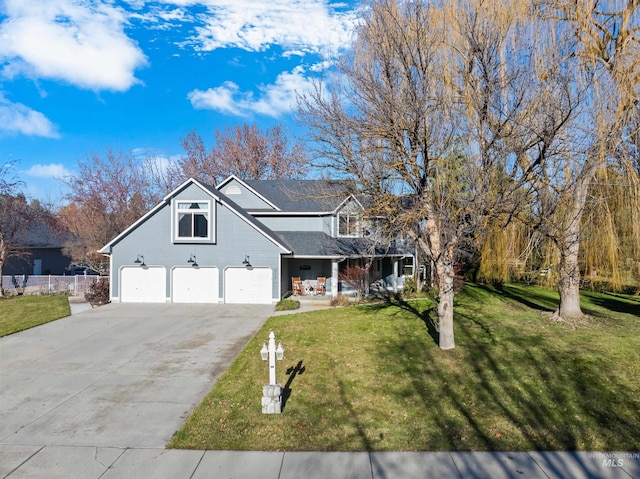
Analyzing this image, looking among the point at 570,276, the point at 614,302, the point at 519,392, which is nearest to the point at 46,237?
the point at 519,392

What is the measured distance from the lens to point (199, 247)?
1773 cm

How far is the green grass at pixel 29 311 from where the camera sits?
1350cm

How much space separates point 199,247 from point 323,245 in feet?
19.0

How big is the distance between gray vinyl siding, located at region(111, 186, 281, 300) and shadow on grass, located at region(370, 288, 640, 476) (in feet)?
28.1

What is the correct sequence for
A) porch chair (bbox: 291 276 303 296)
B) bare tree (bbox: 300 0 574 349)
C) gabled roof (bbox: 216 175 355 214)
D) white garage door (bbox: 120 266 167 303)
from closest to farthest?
1. bare tree (bbox: 300 0 574 349)
2. white garage door (bbox: 120 266 167 303)
3. porch chair (bbox: 291 276 303 296)
4. gabled roof (bbox: 216 175 355 214)

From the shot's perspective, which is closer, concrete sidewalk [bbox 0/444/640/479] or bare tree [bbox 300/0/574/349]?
concrete sidewalk [bbox 0/444/640/479]

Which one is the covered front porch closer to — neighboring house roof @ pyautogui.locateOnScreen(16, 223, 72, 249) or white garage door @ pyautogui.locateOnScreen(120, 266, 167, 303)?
white garage door @ pyautogui.locateOnScreen(120, 266, 167, 303)

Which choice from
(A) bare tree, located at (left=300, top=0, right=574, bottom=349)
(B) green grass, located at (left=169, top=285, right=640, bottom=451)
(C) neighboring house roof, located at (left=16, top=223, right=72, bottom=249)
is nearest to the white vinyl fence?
(C) neighboring house roof, located at (left=16, top=223, right=72, bottom=249)

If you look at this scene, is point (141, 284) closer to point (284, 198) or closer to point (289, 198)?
point (289, 198)

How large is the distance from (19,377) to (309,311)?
31.2 ft

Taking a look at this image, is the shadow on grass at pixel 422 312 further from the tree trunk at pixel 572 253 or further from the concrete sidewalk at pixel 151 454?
the concrete sidewalk at pixel 151 454

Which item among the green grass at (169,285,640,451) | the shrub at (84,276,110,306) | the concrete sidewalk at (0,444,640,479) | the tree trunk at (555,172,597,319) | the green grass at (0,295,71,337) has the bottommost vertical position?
the concrete sidewalk at (0,444,640,479)

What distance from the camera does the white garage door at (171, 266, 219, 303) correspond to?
1775 cm

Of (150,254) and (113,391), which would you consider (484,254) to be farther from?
(150,254)
